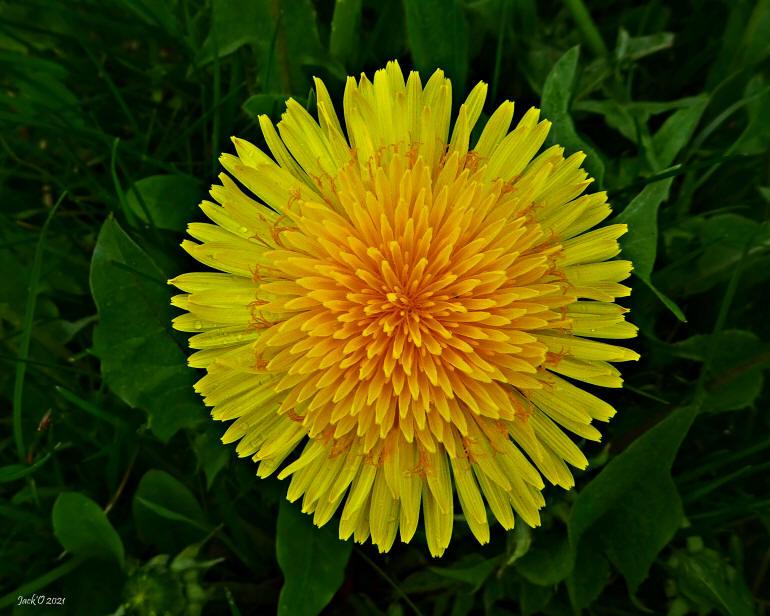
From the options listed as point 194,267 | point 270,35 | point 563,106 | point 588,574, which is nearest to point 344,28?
point 270,35

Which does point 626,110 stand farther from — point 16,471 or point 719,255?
point 16,471

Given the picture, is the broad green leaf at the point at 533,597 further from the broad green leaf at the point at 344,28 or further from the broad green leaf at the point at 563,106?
the broad green leaf at the point at 344,28

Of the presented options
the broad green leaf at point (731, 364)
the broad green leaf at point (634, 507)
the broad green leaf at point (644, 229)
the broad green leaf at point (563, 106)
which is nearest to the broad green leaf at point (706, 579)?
the broad green leaf at point (634, 507)

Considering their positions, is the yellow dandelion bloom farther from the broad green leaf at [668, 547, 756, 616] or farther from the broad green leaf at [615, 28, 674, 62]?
the broad green leaf at [615, 28, 674, 62]

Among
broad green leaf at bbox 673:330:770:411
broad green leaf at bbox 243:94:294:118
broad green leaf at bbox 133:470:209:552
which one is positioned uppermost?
broad green leaf at bbox 243:94:294:118

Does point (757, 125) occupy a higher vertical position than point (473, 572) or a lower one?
higher

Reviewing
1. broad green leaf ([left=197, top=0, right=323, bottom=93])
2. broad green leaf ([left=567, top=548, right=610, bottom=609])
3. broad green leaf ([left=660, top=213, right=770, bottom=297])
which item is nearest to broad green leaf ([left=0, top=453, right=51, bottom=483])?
broad green leaf ([left=197, top=0, right=323, bottom=93])
